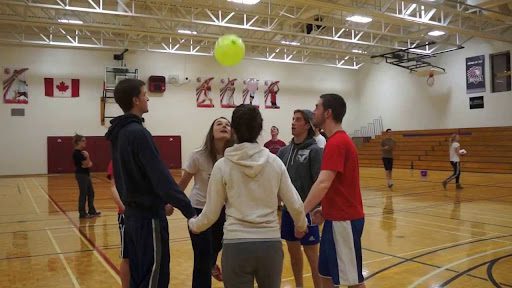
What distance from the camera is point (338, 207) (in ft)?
10.4

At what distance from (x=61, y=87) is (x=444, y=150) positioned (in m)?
19.0

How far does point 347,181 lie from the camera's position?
10.5 feet

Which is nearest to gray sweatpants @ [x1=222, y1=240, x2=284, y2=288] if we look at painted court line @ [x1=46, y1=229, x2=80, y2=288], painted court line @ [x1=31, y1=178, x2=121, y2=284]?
painted court line @ [x1=31, y1=178, x2=121, y2=284]

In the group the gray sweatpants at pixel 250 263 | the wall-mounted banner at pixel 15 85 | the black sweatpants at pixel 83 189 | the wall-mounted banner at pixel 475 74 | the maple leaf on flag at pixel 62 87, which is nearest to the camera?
the gray sweatpants at pixel 250 263

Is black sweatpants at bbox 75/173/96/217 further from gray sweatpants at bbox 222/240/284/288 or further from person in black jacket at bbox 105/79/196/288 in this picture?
gray sweatpants at bbox 222/240/284/288

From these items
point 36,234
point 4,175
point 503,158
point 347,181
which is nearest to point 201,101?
point 4,175

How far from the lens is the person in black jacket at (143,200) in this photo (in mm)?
2742

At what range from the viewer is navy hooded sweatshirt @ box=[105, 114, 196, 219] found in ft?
8.87

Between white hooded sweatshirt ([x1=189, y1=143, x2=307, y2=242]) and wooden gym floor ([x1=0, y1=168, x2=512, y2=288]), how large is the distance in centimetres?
236

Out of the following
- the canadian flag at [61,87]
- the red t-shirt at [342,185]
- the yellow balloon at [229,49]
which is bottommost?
the red t-shirt at [342,185]

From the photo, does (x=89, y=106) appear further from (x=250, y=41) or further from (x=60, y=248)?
(x=60, y=248)

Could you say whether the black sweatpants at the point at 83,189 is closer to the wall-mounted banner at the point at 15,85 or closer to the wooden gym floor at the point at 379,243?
the wooden gym floor at the point at 379,243

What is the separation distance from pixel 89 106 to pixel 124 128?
20.7 meters

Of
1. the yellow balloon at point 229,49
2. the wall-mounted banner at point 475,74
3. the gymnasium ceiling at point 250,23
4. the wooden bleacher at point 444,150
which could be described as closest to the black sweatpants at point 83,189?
the yellow balloon at point 229,49
